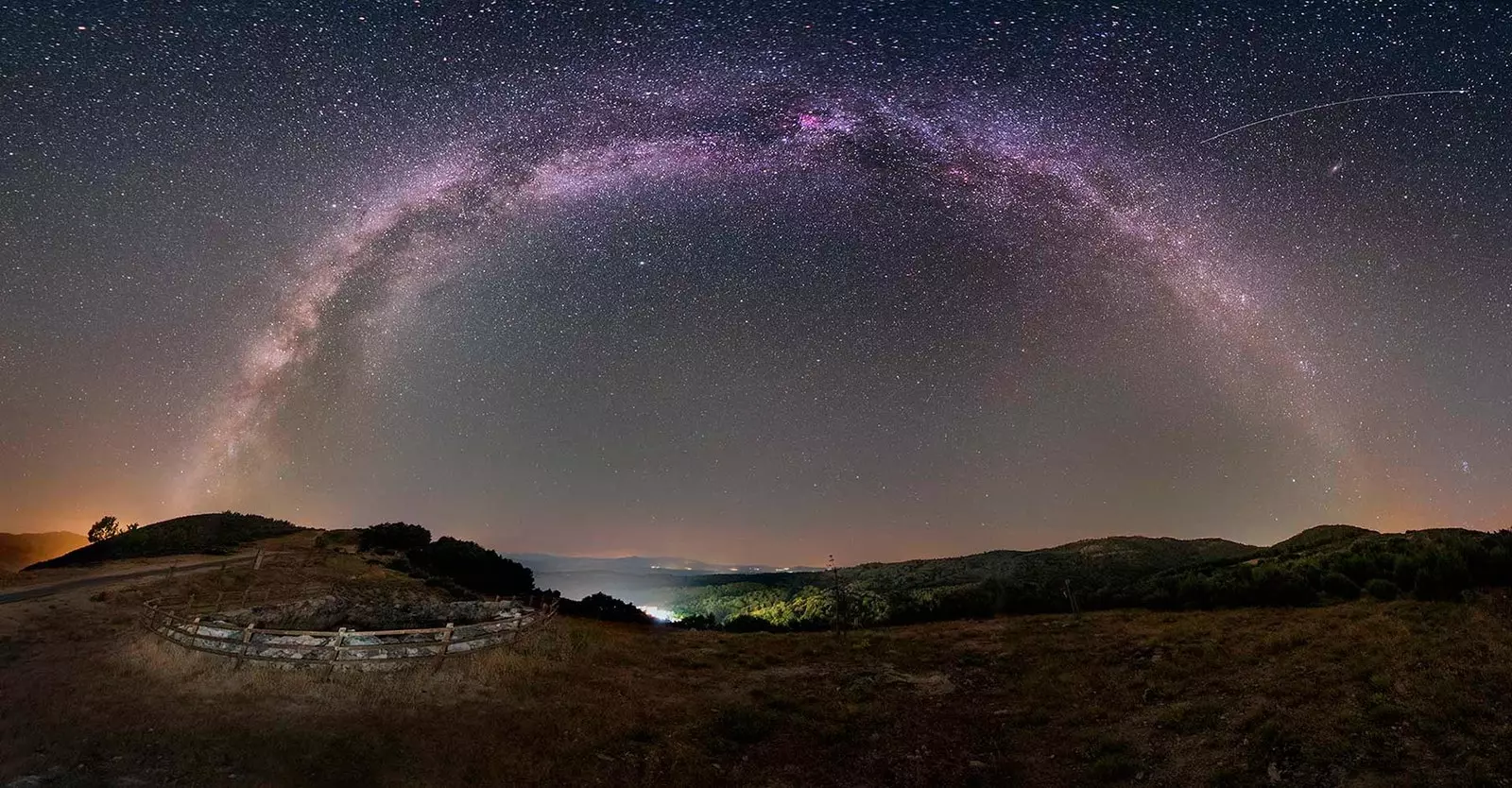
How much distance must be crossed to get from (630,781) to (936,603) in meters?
32.4

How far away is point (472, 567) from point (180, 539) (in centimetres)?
2132

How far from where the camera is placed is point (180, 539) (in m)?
46.2

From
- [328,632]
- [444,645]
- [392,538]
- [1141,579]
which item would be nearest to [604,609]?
[392,538]

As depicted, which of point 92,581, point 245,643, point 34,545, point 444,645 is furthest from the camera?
point 34,545


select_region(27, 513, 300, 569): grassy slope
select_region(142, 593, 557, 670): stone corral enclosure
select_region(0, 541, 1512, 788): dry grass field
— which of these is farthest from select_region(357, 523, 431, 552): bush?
select_region(0, 541, 1512, 788): dry grass field

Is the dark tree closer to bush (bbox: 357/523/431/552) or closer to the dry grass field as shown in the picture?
bush (bbox: 357/523/431/552)

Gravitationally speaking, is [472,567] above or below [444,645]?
above

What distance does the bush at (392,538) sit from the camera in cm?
4759

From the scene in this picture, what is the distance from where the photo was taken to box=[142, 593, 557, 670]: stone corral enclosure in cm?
1961

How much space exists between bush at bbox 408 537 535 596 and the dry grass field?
2329 centimetres

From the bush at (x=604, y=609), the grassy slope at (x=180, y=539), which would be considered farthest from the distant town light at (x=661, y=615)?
the grassy slope at (x=180, y=539)

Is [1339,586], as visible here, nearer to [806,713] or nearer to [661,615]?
[806,713]

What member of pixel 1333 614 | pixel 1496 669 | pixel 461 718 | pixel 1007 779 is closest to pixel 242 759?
pixel 461 718

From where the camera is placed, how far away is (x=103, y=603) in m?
25.7
